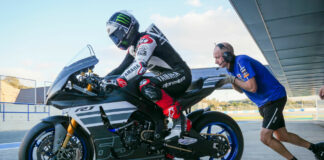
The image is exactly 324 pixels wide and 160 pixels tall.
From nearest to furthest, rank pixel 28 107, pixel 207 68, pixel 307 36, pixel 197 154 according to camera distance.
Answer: pixel 197 154 → pixel 307 36 → pixel 28 107 → pixel 207 68

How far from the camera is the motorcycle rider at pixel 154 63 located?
3.18 m

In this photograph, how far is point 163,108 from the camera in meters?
3.27

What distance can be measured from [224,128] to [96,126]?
1.65m

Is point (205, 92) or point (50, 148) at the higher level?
point (205, 92)

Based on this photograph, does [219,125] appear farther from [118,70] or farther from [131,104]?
[118,70]

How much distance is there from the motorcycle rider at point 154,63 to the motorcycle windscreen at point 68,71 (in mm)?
398

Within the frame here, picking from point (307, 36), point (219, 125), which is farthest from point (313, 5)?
point (219, 125)

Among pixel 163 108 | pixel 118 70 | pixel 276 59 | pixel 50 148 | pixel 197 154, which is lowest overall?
pixel 197 154

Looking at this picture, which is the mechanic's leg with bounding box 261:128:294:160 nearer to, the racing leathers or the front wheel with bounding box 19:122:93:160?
the racing leathers

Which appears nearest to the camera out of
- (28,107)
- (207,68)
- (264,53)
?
(264,53)

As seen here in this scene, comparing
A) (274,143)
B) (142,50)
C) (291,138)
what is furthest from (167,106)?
(291,138)

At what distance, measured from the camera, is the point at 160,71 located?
3.62 m

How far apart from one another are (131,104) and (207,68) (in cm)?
2482

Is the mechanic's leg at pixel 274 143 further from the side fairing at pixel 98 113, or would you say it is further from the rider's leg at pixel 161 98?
the side fairing at pixel 98 113
